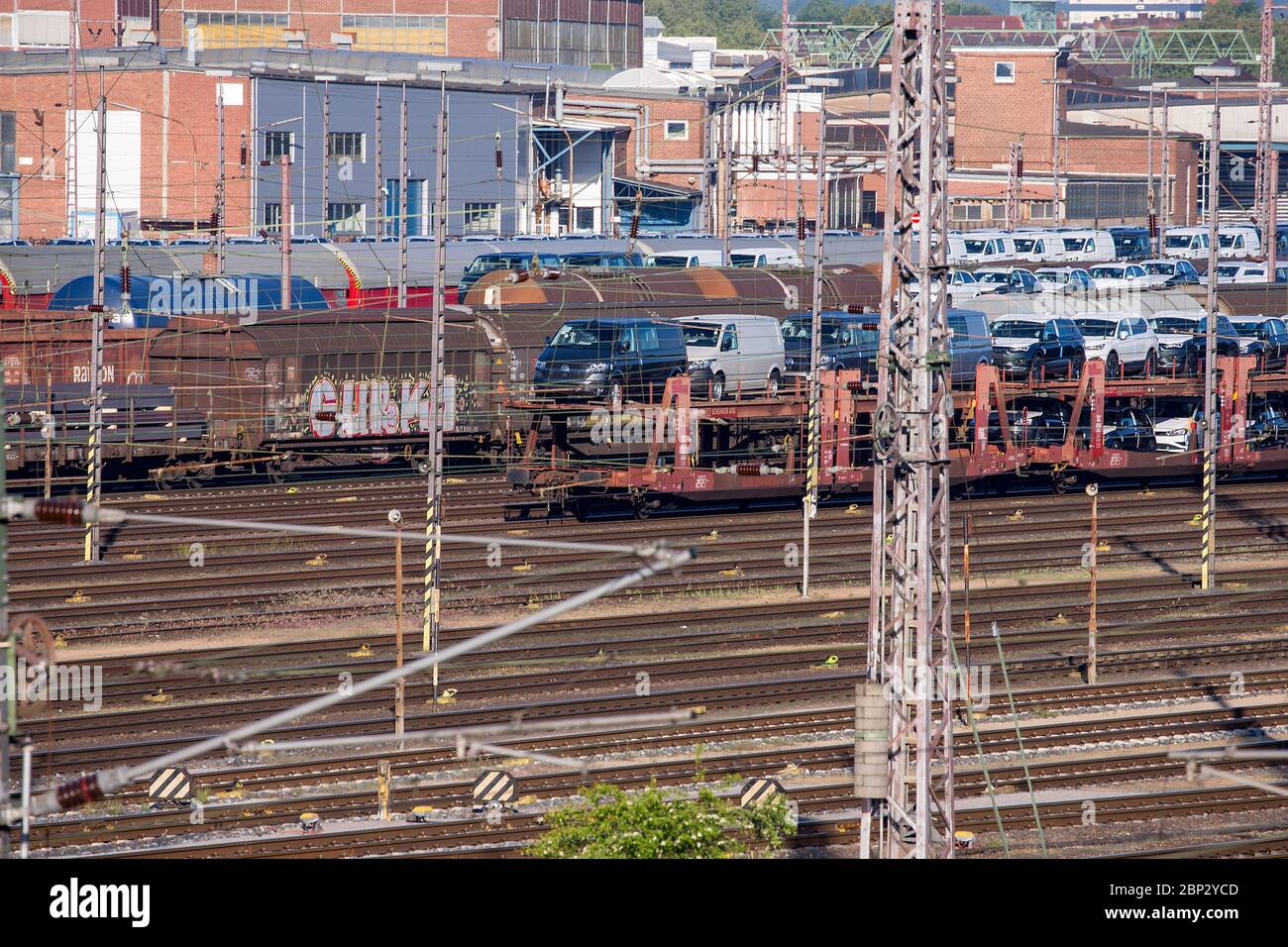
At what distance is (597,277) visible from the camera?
146 ft

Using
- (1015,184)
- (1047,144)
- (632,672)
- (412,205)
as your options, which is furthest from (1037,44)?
(632,672)

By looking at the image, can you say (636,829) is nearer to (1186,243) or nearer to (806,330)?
(806,330)

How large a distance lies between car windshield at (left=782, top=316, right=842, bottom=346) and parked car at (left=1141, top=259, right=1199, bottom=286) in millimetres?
16744

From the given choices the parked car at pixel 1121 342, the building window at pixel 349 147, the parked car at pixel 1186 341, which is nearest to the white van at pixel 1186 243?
the parked car at pixel 1186 341

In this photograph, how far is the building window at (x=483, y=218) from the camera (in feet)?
235

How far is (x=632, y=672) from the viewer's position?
85.3ft

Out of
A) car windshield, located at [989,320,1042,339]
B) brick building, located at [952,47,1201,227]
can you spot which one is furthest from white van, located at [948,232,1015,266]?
brick building, located at [952,47,1201,227]

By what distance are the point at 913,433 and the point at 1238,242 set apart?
56.0m

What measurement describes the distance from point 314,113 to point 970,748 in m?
50.3

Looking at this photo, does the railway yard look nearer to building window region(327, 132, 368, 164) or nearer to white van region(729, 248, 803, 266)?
white van region(729, 248, 803, 266)

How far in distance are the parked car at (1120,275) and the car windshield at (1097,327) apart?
33.8ft

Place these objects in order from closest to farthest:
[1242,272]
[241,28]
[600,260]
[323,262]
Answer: [323,262]
[600,260]
[1242,272]
[241,28]
